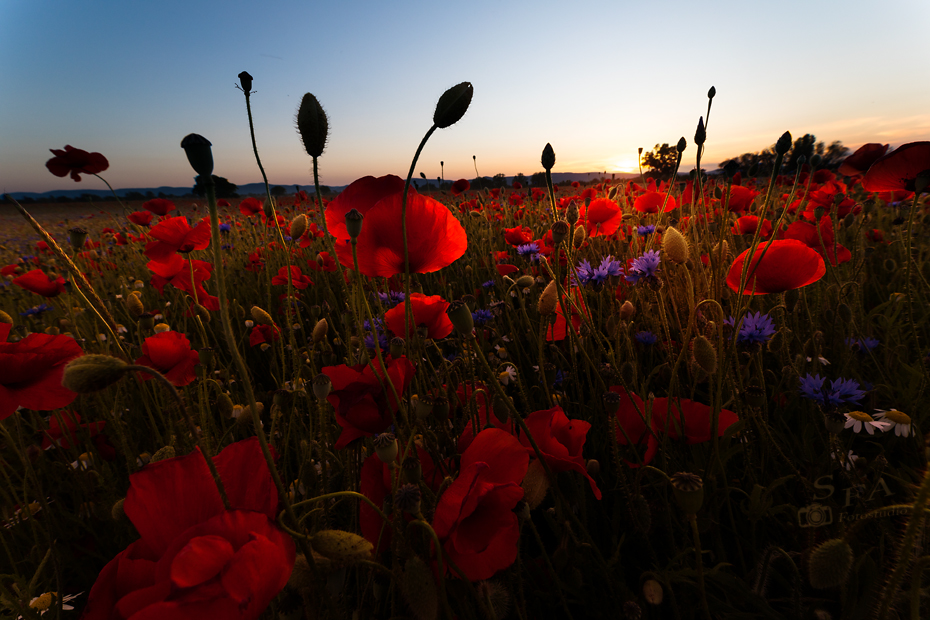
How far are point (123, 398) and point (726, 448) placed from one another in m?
2.49

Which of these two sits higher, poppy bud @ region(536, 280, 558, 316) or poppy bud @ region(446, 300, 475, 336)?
poppy bud @ region(446, 300, 475, 336)

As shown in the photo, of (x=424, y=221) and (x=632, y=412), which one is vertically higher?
(x=424, y=221)

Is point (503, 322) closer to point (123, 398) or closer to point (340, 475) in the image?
point (340, 475)

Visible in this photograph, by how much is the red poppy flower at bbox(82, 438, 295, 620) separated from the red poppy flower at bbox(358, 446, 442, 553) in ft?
0.81

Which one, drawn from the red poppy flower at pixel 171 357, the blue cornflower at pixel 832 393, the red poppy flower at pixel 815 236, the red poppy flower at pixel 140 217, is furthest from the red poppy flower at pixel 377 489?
the red poppy flower at pixel 140 217

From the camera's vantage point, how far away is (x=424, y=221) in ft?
3.18

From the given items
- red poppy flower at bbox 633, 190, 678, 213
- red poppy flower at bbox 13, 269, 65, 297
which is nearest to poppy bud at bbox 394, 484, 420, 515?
red poppy flower at bbox 13, 269, 65, 297

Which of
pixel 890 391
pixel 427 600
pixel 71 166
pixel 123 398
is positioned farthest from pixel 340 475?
pixel 71 166

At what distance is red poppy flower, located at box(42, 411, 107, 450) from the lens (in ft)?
4.74

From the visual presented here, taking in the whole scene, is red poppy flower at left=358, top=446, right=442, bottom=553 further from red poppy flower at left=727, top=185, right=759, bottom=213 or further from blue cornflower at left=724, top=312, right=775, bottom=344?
red poppy flower at left=727, top=185, right=759, bottom=213

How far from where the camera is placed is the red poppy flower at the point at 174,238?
1.66 m

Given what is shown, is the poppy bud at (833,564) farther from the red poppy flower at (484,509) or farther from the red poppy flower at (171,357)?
the red poppy flower at (171,357)

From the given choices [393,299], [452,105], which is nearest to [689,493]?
[452,105]

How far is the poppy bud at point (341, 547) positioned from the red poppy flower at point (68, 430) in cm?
146
